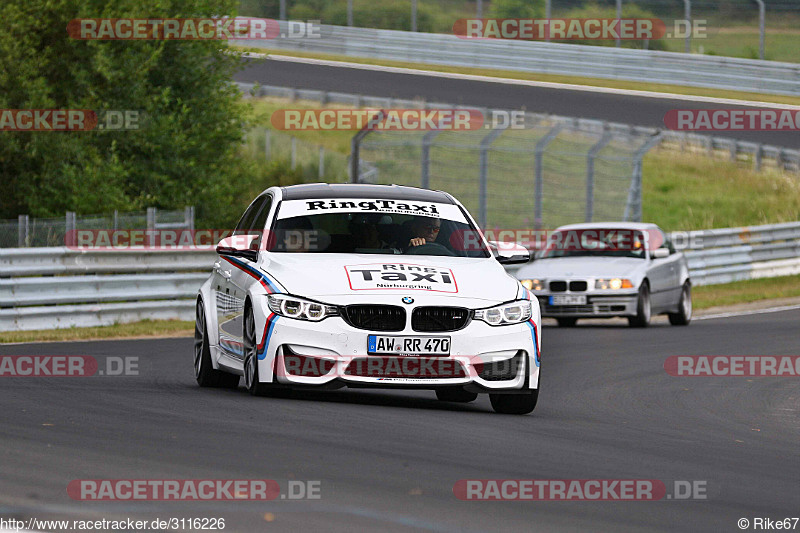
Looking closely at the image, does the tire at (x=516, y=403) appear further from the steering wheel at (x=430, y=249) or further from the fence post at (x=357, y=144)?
the fence post at (x=357, y=144)

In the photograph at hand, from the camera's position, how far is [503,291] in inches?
400

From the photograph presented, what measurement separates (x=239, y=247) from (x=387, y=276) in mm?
1430

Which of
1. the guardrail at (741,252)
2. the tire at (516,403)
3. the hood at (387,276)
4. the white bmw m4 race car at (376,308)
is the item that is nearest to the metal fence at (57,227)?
the white bmw m4 race car at (376,308)

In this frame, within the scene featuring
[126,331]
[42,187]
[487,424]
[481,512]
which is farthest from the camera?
[42,187]

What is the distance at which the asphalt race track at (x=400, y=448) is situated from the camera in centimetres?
632

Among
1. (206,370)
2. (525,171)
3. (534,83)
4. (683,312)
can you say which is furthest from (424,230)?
(534,83)

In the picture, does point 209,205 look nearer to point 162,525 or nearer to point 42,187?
point 42,187

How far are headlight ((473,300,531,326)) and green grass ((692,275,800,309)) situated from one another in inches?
606

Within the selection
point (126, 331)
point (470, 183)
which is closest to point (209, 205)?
point (470, 183)

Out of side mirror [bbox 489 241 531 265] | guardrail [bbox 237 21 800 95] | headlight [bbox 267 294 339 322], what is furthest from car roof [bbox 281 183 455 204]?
guardrail [bbox 237 21 800 95]

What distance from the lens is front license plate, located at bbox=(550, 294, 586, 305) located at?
20156 millimetres

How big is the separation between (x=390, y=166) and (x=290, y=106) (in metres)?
15.4

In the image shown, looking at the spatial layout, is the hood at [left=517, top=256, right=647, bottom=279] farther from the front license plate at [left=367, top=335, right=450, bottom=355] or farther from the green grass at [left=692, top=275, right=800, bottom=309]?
the front license plate at [left=367, top=335, right=450, bottom=355]

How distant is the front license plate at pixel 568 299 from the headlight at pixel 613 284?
10.1 inches
